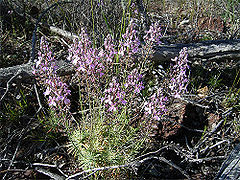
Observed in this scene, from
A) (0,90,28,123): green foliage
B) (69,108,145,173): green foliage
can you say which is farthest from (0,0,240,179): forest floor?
(69,108,145,173): green foliage

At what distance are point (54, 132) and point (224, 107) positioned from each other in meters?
2.60

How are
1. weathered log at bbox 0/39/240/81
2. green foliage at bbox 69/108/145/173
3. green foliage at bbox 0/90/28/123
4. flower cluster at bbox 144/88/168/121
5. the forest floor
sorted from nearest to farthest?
1. flower cluster at bbox 144/88/168/121
2. green foliage at bbox 69/108/145/173
3. the forest floor
4. green foliage at bbox 0/90/28/123
5. weathered log at bbox 0/39/240/81

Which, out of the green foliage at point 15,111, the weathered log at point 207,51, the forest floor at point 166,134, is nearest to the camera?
the forest floor at point 166,134

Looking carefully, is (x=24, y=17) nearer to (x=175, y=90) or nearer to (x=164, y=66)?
(x=164, y=66)

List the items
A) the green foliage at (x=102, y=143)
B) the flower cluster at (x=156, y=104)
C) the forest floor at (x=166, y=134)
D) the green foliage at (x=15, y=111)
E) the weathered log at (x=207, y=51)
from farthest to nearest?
the weathered log at (x=207, y=51) < the green foliage at (x=15, y=111) < the forest floor at (x=166, y=134) < the green foliage at (x=102, y=143) < the flower cluster at (x=156, y=104)

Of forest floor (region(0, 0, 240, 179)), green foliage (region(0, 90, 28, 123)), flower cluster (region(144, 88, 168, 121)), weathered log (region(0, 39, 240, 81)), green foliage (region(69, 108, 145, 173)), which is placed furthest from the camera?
weathered log (region(0, 39, 240, 81))

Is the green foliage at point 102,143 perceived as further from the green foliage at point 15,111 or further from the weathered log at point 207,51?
the weathered log at point 207,51

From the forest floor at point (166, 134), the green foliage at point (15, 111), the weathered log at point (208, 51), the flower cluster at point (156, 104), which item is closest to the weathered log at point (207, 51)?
the weathered log at point (208, 51)

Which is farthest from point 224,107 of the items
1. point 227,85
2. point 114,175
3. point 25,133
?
point 25,133

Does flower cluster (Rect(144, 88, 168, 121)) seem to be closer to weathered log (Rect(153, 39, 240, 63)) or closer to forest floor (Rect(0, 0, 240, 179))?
forest floor (Rect(0, 0, 240, 179))

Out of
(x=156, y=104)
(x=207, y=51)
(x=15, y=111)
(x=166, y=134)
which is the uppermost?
(x=207, y=51)

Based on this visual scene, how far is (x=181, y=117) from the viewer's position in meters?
2.95

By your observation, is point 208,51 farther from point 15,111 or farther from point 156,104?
point 15,111

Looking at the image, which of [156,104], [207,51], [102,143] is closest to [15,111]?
[102,143]
